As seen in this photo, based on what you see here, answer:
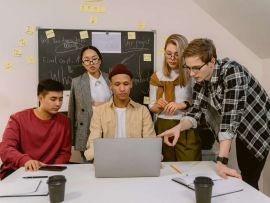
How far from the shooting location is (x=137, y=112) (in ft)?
7.67

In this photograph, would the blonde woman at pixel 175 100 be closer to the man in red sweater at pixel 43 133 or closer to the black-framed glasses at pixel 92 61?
the black-framed glasses at pixel 92 61

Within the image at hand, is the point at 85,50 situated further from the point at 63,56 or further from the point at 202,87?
the point at 202,87

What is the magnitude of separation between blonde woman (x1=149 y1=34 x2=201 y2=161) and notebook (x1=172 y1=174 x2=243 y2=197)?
0.95m

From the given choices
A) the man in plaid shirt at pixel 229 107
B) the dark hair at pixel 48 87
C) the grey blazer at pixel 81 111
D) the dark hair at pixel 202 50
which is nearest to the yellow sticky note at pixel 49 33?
the grey blazer at pixel 81 111

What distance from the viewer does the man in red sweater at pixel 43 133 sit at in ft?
7.26

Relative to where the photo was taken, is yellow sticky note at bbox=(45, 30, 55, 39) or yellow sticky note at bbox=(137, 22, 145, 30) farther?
yellow sticky note at bbox=(137, 22, 145, 30)

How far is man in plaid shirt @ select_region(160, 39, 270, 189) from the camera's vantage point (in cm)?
172

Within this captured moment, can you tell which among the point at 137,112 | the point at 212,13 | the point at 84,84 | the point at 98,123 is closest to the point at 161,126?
the point at 137,112

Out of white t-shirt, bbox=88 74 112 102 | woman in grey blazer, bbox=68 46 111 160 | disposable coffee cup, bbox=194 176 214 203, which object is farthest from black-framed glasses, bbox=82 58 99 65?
disposable coffee cup, bbox=194 176 214 203

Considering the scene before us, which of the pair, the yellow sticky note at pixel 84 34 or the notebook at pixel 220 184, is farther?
the yellow sticky note at pixel 84 34

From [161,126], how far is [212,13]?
143cm

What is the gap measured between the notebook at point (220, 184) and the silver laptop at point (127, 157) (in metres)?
0.14

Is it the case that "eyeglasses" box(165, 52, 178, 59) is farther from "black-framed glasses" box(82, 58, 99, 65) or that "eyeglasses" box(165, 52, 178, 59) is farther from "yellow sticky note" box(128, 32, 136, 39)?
"yellow sticky note" box(128, 32, 136, 39)

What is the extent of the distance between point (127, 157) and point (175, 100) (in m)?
1.19
